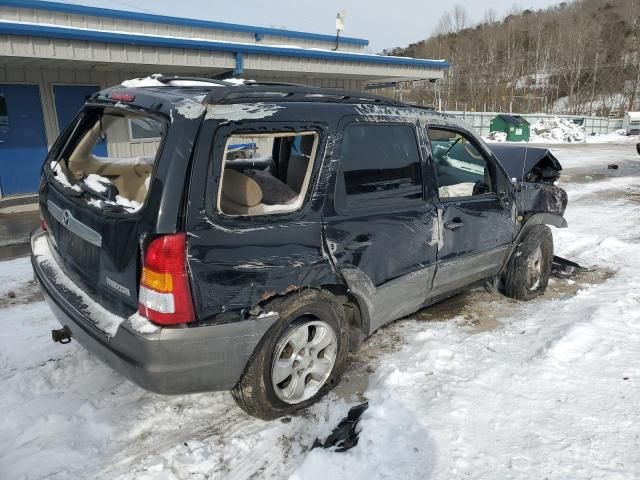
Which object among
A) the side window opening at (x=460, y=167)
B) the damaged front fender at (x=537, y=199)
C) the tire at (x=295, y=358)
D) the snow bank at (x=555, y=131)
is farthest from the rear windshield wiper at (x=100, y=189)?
the snow bank at (x=555, y=131)

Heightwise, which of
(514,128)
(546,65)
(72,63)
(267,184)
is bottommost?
(267,184)

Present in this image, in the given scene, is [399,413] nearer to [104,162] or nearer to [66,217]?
[66,217]

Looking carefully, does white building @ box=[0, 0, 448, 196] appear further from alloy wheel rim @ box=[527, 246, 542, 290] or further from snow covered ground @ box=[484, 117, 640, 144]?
snow covered ground @ box=[484, 117, 640, 144]

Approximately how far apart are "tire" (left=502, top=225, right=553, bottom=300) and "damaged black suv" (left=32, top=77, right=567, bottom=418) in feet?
2.89

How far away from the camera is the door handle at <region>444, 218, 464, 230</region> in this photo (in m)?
3.57

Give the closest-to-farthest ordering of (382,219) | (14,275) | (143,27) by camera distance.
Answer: (382,219) → (14,275) → (143,27)

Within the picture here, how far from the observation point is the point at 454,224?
3.62m

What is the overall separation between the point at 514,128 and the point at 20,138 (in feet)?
86.5

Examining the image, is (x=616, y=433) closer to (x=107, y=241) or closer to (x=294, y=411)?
(x=294, y=411)

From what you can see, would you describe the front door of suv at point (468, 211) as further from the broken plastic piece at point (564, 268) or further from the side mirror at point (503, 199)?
the broken plastic piece at point (564, 268)

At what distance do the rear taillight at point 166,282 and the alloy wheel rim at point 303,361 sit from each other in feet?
2.04

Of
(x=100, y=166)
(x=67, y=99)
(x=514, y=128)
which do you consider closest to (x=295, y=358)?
(x=100, y=166)

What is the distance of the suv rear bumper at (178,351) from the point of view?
227 centimetres

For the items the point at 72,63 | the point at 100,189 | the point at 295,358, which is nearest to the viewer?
the point at 100,189
